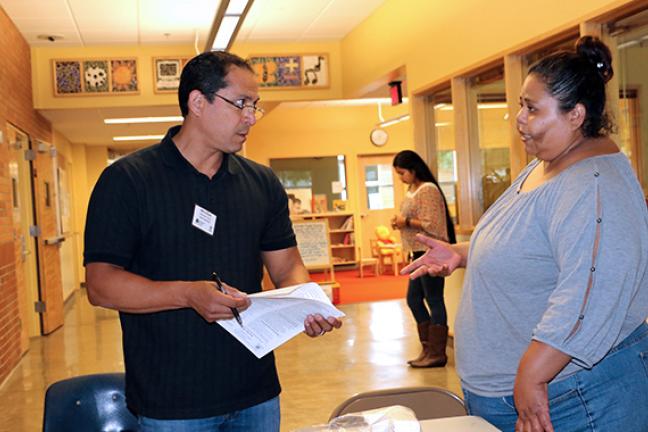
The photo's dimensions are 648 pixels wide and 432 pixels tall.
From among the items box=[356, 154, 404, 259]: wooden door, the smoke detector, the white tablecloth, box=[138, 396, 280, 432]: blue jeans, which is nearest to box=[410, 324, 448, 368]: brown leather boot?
box=[138, 396, 280, 432]: blue jeans

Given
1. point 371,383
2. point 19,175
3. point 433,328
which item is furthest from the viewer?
point 19,175

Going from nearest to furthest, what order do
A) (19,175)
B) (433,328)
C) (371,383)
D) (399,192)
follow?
(371,383), (433,328), (19,175), (399,192)

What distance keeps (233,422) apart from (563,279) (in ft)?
3.07

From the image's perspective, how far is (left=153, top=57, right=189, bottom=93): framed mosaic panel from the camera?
898cm

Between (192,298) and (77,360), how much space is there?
5641 millimetres

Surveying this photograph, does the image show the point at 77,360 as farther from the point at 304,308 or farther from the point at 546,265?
the point at 546,265

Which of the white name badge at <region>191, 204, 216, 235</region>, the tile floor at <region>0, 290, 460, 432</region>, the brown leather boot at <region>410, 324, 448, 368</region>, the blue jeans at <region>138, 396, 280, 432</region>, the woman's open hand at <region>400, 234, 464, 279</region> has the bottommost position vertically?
the tile floor at <region>0, 290, 460, 432</region>

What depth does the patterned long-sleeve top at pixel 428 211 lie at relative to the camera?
5.74 metres

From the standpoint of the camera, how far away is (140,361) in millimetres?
1916

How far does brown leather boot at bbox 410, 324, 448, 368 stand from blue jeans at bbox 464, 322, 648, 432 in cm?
412

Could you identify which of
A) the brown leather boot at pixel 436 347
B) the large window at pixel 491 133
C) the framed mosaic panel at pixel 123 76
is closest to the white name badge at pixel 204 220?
the large window at pixel 491 133

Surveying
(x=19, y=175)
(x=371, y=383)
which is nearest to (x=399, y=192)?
(x=19, y=175)

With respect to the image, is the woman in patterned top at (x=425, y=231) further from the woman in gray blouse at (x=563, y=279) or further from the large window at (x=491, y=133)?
the woman in gray blouse at (x=563, y=279)

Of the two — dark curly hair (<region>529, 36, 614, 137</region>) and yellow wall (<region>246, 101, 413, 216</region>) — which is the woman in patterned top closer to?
dark curly hair (<region>529, 36, 614, 137</region>)
